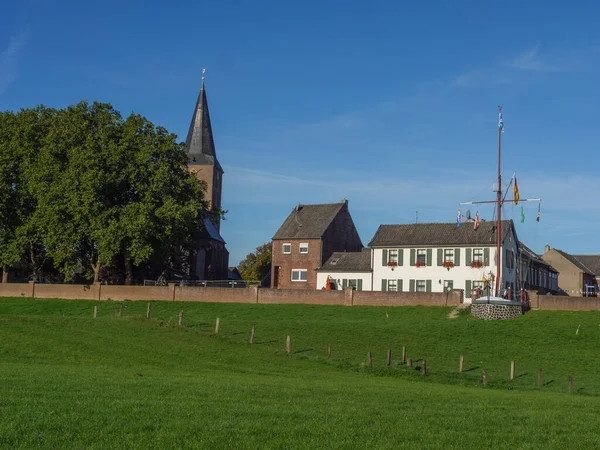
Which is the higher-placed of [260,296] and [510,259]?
[510,259]

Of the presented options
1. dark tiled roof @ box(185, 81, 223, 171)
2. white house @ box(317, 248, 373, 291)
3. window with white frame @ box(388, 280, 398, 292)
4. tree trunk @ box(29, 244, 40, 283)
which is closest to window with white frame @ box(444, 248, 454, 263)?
window with white frame @ box(388, 280, 398, 292)

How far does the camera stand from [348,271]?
222 ft

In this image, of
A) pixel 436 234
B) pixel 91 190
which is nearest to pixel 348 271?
pixel 436 234

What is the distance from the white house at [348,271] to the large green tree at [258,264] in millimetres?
30478

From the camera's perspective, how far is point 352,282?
67125mm

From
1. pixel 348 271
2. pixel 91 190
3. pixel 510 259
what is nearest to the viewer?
pixel 91 190

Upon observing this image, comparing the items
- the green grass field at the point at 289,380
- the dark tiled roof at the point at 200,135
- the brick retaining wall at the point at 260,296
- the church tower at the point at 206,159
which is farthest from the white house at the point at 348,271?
the dark tiled roof at the point at 200,135

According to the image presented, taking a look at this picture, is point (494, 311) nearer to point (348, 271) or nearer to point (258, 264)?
point (348, 271)

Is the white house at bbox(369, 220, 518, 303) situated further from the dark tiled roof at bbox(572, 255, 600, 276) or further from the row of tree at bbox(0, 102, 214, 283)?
the dark tiled roof at bbox(572, 255, 600, 276)

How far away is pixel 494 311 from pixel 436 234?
53.7ft

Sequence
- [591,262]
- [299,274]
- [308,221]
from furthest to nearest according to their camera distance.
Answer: [591,262] < [308,221] < [299,274]

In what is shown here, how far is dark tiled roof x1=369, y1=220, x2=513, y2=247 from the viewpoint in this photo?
203ft

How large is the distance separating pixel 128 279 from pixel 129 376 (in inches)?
1659

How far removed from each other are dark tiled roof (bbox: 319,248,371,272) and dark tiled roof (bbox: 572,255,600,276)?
46693mm
